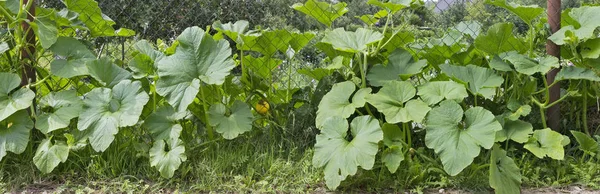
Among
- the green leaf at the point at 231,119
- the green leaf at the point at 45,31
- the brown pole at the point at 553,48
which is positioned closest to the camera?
the green leaf at the point at 45,31

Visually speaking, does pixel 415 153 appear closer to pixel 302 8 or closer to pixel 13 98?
pixel 302 8

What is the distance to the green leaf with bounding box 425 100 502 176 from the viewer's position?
7.62ft

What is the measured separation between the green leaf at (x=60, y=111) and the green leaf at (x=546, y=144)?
202 centimetres

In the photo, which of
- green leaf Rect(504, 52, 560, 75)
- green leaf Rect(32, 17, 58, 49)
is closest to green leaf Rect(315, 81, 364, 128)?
green leaf Rect(504, 52, 560, 75)

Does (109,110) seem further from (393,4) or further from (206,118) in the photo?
(393,4)

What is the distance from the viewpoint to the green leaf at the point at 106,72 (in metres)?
2.49

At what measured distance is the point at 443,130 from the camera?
7.89 feet

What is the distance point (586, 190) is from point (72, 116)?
2349 mm

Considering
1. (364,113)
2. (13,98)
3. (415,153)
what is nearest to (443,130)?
(415,153)

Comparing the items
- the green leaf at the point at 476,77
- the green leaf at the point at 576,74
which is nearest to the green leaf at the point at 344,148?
the green leaf at the point at 476,77

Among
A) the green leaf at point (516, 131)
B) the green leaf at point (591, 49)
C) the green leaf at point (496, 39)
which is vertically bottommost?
the green leaf at point (516, 131)

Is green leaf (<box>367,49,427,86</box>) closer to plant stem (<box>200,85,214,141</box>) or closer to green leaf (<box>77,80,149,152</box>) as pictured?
plant stem (<box>200,85,214,141</box>)

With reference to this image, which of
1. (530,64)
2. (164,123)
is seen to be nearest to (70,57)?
(164,123)

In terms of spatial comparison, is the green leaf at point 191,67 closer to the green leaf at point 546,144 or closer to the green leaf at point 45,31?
the green leaf at point 45,31
